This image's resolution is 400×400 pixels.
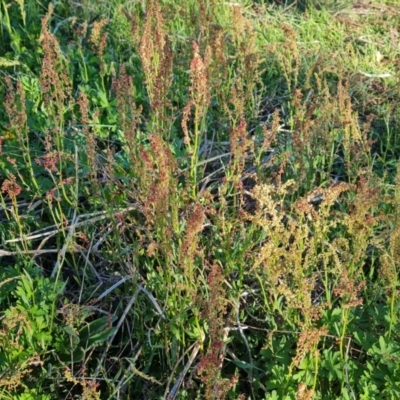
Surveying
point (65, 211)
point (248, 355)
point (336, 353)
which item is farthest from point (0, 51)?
point (336, 353)

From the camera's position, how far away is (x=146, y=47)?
225 cm

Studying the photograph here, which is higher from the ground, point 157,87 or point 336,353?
point 157,87

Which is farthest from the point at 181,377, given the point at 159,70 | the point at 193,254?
the point at 159,70

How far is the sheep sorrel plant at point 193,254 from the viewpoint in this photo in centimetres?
178

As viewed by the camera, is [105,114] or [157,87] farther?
[105,114]

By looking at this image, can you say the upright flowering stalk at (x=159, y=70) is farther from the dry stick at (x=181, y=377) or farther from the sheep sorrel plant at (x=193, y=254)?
the dry stick at (x=181, y=377)

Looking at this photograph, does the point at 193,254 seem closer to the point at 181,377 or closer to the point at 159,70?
the point at 181,377

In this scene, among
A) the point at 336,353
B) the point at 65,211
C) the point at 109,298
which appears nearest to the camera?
the point at 336,353

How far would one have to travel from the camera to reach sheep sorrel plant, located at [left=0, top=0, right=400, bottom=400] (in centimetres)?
178

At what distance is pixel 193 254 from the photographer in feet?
5.76

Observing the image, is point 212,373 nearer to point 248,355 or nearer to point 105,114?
point 248,355

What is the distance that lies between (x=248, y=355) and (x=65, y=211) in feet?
3.32

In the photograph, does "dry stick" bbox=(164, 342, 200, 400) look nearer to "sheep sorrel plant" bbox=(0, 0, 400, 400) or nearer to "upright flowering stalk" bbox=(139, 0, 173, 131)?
"sheep sorrel plant" bbox=(0, 0, 400, 400)

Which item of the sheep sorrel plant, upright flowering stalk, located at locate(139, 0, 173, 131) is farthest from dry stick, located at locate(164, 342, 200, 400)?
upright flowering stalk, located at locate(139, 0, 173, 131)
